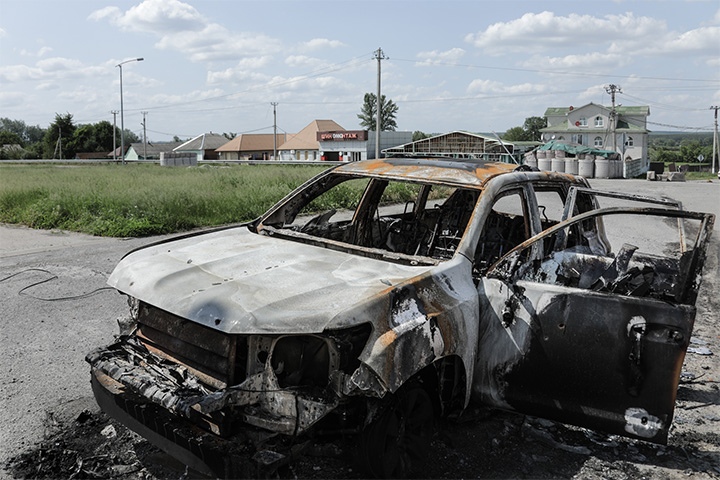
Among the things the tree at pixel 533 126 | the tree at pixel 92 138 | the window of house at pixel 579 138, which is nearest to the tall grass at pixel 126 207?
the window of house at pixel 579 138

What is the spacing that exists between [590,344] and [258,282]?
1.88m

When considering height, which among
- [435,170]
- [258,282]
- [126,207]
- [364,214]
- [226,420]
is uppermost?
[435,170]

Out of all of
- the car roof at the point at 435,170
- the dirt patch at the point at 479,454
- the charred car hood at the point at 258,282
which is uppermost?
the car roof at the point at 435,170

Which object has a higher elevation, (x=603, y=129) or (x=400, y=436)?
(x=603, y=129)

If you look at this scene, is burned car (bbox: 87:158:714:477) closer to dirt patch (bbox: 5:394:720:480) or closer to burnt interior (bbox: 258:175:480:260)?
dirt patch (bbox: 5:394:720:480)

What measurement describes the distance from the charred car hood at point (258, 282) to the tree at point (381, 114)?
99967 mm

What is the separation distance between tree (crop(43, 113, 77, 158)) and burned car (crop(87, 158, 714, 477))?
89.6 m

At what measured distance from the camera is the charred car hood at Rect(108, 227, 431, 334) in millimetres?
2719

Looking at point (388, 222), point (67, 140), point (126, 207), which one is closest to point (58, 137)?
point (67, 140)

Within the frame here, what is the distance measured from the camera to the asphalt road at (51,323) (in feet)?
12.8

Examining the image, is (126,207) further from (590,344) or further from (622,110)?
(622,110)

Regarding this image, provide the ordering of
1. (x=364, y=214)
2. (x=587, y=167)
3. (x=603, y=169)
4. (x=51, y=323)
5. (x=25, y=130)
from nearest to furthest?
(x=364, y=214)
(x=51, y=323)
(x=587, y=167)
(x=603, y=169)
(x=25, y=130)

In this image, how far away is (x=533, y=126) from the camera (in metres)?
120

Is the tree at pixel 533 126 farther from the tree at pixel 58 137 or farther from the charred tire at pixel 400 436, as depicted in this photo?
the charred tire at pixel 400 436
